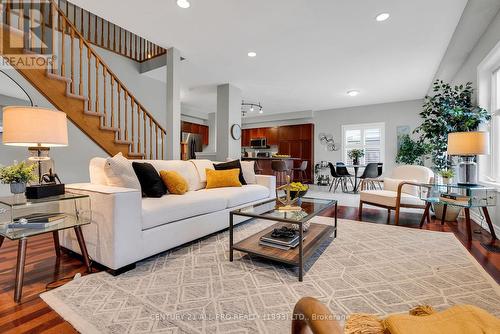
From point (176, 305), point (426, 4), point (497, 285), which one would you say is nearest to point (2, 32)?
point (176, 305)

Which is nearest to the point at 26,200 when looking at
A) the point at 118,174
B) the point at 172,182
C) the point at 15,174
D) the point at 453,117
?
the point at 15,174

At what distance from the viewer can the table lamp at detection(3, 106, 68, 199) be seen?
1678 mm

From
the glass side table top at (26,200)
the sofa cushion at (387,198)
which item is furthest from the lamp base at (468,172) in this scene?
the glass side table top at (26,200)

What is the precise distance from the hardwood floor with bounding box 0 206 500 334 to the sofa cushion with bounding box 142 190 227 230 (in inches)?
25.3

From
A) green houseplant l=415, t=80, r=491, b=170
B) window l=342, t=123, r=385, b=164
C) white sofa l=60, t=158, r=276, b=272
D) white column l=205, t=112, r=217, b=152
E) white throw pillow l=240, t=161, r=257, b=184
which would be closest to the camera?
white sofa l=60, t=158, r=276, b=272

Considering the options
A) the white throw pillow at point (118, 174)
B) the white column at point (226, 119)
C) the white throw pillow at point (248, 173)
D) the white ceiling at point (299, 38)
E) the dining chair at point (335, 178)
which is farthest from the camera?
the dining chair at point (335, 178)

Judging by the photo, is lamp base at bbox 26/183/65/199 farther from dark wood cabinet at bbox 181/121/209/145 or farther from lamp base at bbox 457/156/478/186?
dark wood cabinet at bbox 181/121/209/145

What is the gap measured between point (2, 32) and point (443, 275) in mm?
4897

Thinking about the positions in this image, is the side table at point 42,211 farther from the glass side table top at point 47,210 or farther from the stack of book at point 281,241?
the stack of book at point 281,241

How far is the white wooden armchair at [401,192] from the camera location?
3.17m

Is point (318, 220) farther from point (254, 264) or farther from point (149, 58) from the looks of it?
point (149, 58)

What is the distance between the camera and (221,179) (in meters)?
3.32

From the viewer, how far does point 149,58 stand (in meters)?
4.79

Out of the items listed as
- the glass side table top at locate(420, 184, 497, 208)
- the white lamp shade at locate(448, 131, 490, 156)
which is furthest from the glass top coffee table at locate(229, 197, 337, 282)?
the white lamp shade at locate(448, 131, 490, 156)
